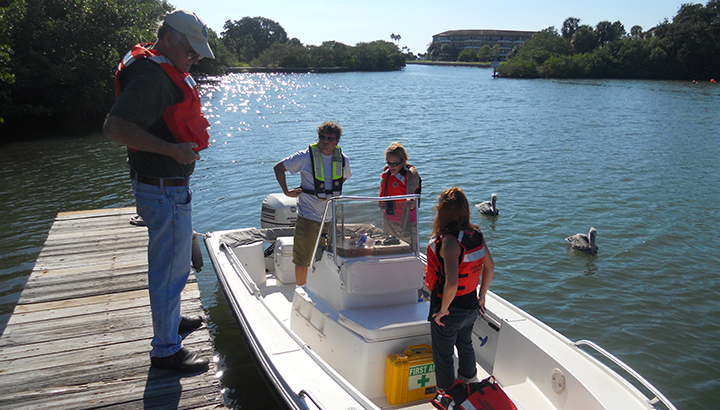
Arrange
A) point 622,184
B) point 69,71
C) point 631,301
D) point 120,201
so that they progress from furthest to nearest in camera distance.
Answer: point 69,71 → point 622,184 → point 120,201 → point 631,301

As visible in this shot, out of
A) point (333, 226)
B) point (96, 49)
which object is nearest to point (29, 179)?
point (96, 49)

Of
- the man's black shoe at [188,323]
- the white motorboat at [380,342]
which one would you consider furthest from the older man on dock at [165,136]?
the white motorboat at [380,342]

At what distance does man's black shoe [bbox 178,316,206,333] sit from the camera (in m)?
3.47

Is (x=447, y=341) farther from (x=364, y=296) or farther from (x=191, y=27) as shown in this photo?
(x=191, y=27)

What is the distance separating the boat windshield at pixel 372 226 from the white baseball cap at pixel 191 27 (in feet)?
5.14

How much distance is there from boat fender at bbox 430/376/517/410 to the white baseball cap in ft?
7.95

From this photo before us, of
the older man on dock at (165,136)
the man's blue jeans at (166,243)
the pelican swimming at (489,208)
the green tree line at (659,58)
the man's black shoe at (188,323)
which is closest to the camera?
the older man on dock at (165,136)

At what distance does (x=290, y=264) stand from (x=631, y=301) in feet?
16.5

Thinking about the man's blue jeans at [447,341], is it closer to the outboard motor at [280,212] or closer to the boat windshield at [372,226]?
the boat windshield at [372,226]

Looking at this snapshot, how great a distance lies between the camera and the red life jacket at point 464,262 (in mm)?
2863

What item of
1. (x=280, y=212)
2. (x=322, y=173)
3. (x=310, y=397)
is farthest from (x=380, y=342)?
(x=280, y=212)

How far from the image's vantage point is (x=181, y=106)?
8.04 ft

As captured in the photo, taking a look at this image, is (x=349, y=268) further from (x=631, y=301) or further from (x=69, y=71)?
(x=69, y=71)

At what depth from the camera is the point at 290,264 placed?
225 inches
